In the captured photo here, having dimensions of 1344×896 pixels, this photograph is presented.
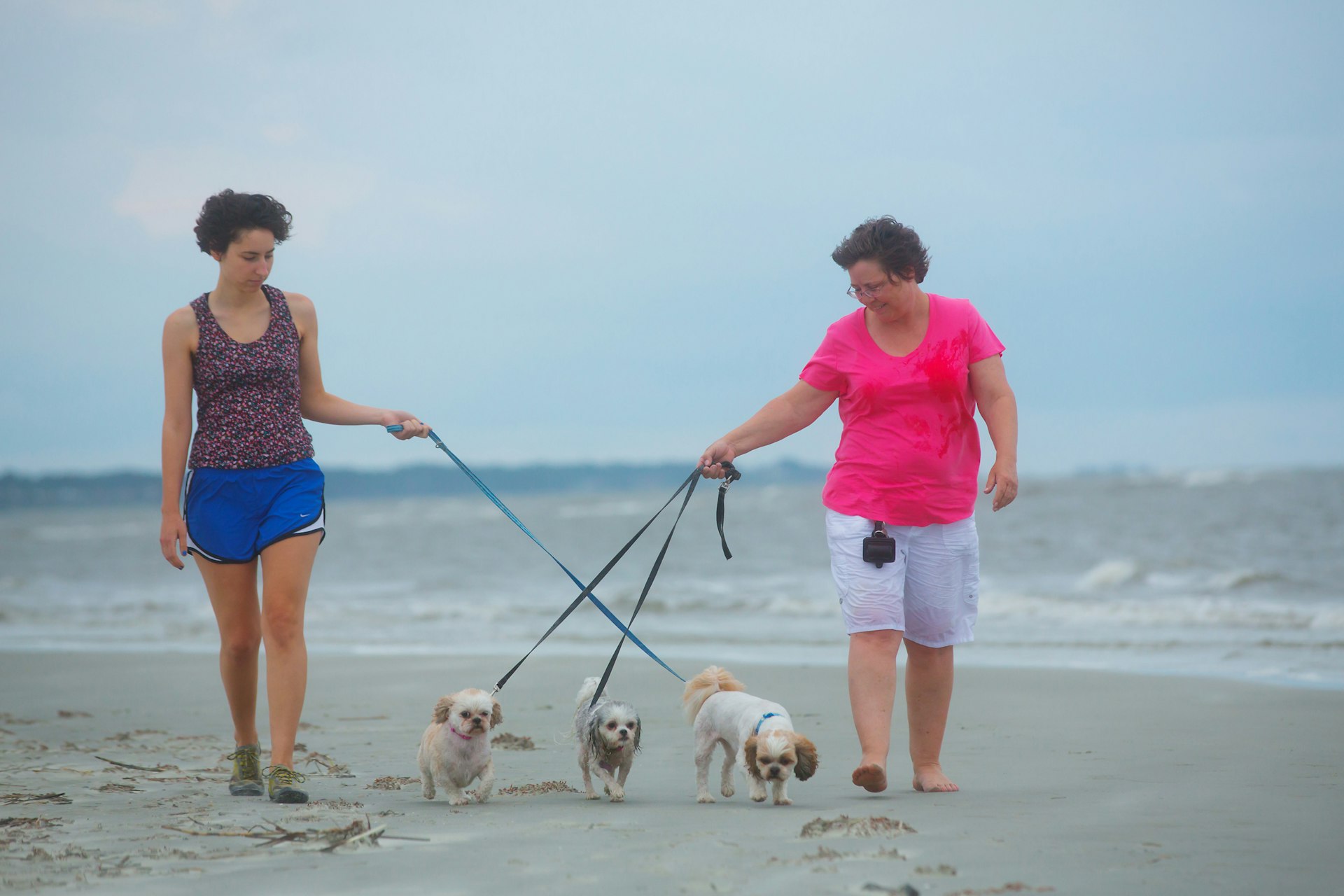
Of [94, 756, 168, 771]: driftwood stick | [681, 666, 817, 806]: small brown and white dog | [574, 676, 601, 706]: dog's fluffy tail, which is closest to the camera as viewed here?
[681, 666, 817, 806]: small brown and white dog

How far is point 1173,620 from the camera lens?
11.8 metres

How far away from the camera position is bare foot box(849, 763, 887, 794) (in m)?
3.76

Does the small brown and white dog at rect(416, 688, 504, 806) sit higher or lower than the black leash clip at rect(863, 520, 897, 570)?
lower

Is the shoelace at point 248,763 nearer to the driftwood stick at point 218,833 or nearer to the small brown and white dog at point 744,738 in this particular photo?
the driftwood stick at point 218,833

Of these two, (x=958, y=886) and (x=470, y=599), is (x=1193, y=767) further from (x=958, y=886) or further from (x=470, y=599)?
(x=470, y=599)

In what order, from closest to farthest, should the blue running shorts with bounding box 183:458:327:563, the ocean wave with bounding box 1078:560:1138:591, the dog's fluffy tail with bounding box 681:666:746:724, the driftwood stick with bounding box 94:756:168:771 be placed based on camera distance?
the blue running shorts with bounding box 183:458:327:563
the dog's fluffy tail with bounding box 681:666:746:724
the driftwood stick with bounding box 94:756:168:771
the ocean wave with bounding box 1078:560:1138:591

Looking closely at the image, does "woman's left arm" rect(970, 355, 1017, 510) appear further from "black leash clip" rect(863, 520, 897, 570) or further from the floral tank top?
the floral tank top

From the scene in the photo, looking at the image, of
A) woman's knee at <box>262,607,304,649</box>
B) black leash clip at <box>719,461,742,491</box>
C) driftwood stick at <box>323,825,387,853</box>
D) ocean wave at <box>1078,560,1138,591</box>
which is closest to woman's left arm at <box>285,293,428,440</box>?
woman's knee at <box>262,607,304,649</box>

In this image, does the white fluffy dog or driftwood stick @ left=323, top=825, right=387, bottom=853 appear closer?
driftwood stick @ left=323, top=825, right=387, bottom=853

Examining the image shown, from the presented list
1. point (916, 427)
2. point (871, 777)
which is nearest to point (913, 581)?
point (916, 427)

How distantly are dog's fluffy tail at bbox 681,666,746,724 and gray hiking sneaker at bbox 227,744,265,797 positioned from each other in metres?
1.53

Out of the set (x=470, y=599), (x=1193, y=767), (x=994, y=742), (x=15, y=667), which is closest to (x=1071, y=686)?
(x=994, y=742)

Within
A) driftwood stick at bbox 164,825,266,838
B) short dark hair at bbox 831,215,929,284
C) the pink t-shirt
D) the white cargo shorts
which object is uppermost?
short dark hair at bbox 831,215,929,284

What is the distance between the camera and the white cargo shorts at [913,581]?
389cm
